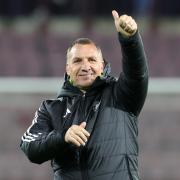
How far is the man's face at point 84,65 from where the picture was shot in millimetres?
3064

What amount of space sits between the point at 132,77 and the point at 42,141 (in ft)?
1.42

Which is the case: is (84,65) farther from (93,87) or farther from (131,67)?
(131,67)

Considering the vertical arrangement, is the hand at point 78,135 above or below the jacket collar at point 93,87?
below

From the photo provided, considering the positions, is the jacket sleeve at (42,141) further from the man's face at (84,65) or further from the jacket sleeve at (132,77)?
the jacket sleeve at (132,77)

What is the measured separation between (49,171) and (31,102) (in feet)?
2.62

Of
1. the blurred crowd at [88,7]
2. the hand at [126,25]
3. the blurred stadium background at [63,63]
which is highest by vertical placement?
the blurred crowd at [88,7]

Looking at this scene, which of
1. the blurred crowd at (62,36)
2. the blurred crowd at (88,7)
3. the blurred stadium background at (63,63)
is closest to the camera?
the blurred stadium background at (63,63)

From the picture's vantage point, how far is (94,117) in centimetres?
302

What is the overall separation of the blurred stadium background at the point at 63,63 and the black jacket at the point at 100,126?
17.6 ft

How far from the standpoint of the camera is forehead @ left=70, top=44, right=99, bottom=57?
10.2ft

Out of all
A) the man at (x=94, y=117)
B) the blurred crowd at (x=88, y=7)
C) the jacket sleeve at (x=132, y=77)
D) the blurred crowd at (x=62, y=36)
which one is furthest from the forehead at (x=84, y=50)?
the blurred crowd at (x=88, y=7)

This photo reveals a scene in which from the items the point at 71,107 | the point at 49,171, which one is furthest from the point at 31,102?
Result: the point at 71,107

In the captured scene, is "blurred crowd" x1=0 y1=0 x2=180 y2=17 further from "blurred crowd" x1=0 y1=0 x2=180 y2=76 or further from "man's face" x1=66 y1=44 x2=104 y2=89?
"man's face" x1=66 y1=44 x2=104 y2=89

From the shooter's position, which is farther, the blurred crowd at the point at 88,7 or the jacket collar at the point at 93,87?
the blurred crowd at the point at 88,7
